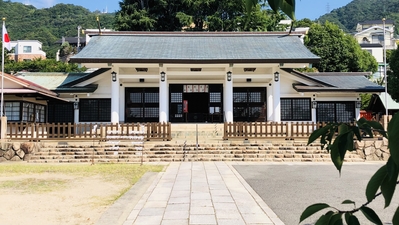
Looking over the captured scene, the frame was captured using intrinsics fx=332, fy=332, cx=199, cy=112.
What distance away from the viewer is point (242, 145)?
1502 cm

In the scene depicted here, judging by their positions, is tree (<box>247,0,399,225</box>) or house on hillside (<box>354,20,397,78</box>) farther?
house on hillside (<box>354,20,397,78</box>)

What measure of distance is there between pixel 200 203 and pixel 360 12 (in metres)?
143

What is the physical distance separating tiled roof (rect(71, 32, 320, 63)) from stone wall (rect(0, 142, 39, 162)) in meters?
5.90

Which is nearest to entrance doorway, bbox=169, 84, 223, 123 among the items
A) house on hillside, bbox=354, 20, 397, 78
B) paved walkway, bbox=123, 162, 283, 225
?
paved walkway, bbox=123, 162, 283, 225

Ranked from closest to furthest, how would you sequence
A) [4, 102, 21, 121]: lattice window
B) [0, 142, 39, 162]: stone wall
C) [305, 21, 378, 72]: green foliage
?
[0, 142, 39, 162]: stone wall < [4, 102, 21, 121]: lattice window < [305, 21, 378, 72]: green foliage

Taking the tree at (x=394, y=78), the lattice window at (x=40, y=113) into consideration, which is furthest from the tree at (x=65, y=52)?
the tree at (x=394, y=78)

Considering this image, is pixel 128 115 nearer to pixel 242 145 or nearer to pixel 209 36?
pixel 209 36

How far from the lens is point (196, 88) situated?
22438 mm

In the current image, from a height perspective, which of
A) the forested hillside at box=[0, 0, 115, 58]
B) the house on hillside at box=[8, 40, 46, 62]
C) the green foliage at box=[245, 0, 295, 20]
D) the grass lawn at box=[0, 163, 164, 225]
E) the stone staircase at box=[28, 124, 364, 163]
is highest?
the forested hillside at box=[0, 0, 115, 58]

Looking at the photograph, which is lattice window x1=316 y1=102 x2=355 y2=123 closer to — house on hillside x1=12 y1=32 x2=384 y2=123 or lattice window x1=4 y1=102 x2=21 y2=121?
house on hillside x1=12 y1=32 x2=384 y2=123

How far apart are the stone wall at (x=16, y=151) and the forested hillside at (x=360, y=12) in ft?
391

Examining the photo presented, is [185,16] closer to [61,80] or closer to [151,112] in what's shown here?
[61,80]

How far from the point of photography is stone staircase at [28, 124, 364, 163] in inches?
555

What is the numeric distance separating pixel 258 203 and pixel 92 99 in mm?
17277
